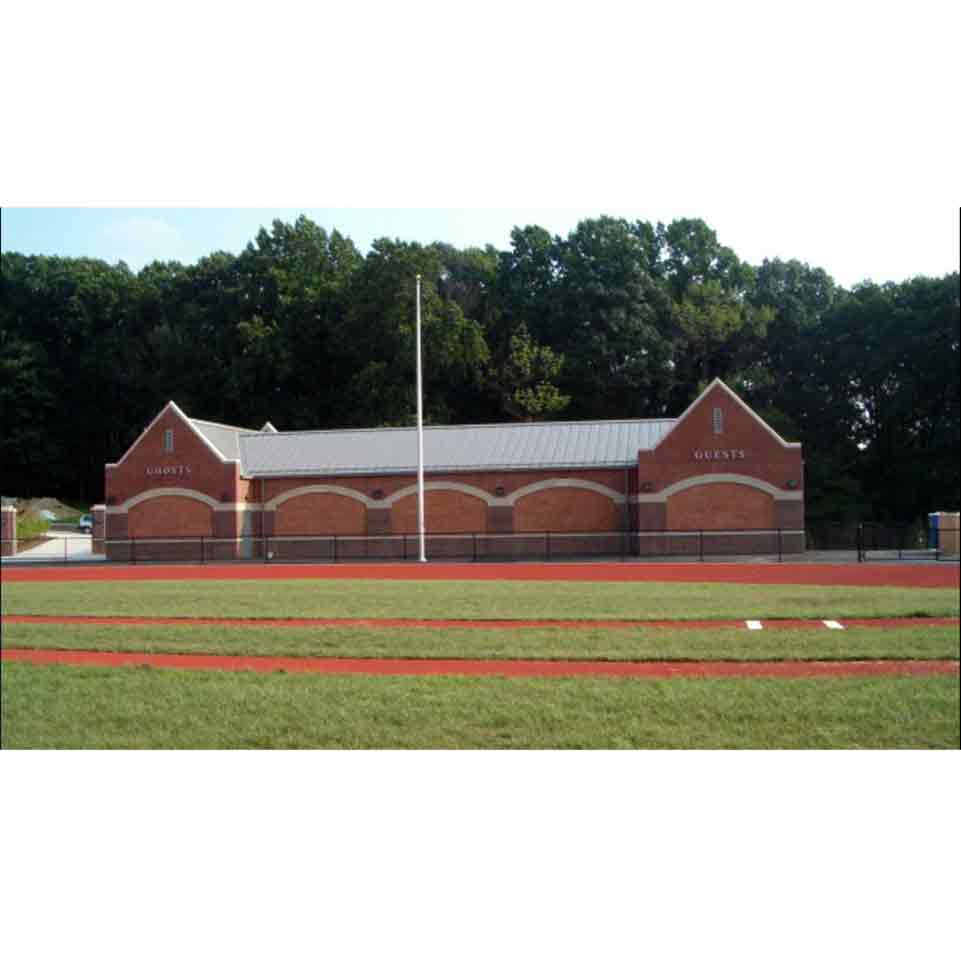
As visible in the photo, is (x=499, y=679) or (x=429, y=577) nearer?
(x=499, y=679)

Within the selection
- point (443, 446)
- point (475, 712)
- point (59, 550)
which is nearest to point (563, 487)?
point (443, 446)

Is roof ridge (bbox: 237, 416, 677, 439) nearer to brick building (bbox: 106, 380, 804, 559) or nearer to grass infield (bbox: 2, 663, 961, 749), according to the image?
brick building (bbox: 106, 380, 804, 559)

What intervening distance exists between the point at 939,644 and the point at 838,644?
603 mm

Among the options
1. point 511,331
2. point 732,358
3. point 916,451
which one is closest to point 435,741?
point 511,331

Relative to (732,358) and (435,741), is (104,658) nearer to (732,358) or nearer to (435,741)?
(435,741)

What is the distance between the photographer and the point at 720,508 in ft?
18.0

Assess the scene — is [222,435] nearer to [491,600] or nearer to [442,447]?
[442,447]

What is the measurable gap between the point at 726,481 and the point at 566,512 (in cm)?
93

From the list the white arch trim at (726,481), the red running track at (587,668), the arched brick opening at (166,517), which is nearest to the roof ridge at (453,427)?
the white arch trim at (726,481)

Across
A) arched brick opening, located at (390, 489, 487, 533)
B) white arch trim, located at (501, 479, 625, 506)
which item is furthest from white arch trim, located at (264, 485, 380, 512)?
white arch trim, located at (501, 479, 625, 506)

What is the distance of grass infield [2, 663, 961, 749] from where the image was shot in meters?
5.04

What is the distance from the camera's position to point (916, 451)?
5.30 meters

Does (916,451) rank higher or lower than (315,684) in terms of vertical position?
higher

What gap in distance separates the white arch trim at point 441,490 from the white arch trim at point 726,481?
0.85 meters
